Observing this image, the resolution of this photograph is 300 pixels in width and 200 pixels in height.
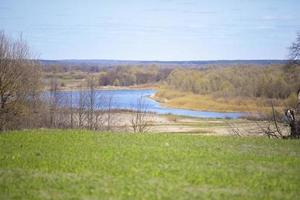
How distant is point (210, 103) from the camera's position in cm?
9875

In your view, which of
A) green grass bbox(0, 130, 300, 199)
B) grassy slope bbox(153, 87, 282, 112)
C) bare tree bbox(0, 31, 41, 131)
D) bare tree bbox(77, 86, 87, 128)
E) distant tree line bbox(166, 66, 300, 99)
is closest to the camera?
green grass bbox(0, 130, 300, 199)

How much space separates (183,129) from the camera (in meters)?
57.6

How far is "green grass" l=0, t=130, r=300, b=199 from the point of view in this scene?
1169cm

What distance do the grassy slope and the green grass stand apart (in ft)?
217

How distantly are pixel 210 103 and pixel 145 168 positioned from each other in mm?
85389

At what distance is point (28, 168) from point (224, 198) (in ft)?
20.6

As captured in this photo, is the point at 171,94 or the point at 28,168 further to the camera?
the point at 171,94

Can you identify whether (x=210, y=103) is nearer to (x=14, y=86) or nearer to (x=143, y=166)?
(x=14, y=86)

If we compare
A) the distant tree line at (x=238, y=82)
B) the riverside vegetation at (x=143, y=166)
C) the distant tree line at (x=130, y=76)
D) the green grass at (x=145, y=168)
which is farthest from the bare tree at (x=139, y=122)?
the distant tree line at (x=130, y=76)

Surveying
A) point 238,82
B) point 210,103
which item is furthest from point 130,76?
point 210,103

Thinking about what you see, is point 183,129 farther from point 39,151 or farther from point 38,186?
point 38,186

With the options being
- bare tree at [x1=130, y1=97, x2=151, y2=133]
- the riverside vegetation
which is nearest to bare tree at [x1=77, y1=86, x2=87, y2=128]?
bare tree at [x1=130, y1=97, x2=151, y2=133]

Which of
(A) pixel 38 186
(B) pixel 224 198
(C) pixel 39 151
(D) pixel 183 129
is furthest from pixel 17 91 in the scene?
(D) pixel 183 129

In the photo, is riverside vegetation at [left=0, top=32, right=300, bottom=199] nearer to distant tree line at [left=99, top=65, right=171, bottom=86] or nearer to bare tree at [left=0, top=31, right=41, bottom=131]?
bare tree at [left=0, top=31, right=41, bottom=131]
